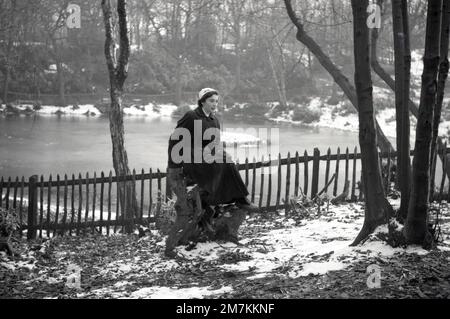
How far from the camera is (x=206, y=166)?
20.7 feet

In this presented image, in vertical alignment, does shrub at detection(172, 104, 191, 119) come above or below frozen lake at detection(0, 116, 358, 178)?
above

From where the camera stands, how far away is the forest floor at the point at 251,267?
15.2 ft

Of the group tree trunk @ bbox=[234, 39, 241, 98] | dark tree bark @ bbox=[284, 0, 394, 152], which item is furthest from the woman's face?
tree trunk @ bbox=[234, 39, 241, 98]

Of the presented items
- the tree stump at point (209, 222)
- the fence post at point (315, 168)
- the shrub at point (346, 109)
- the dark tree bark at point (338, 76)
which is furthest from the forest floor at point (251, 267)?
the shrub at point (346, 109)

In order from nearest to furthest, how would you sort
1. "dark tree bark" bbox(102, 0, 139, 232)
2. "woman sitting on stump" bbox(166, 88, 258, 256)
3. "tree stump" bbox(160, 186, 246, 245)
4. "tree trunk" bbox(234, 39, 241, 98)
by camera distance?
1. "woman sitting on stump" bbox(166, 88, 258, 256)
2. "tree stump" bbox(160, 186, 246, 245)
3. "dark tree bark" bbox(102, 0, 139, 232)
4. "tree trunk" bbox(234, 39, 241, 98)

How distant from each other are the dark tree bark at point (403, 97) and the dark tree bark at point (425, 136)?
0.54 metres

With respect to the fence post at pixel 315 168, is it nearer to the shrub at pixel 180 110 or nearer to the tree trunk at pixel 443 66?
the tree trunk at pixel 443 66

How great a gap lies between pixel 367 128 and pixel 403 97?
0.76 meters

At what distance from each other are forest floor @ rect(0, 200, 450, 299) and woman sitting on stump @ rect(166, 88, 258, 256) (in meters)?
0.64

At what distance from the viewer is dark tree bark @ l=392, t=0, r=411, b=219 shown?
19.7ft

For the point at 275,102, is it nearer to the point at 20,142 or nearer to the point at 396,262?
the point at 20,142

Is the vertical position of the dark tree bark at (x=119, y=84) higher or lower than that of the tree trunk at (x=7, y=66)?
lower

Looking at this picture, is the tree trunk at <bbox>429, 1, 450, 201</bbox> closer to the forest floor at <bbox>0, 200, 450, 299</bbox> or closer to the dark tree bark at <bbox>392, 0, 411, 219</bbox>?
the dark tree bark at <bbox>392, 0, 411, 219</bbox>

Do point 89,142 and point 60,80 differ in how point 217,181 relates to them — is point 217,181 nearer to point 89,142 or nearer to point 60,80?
point 89,142
